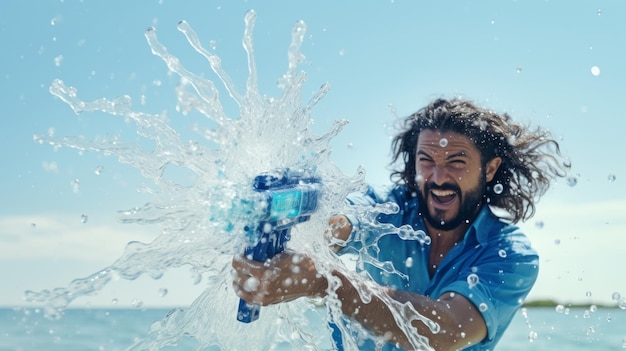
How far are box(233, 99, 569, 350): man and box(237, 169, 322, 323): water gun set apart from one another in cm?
5

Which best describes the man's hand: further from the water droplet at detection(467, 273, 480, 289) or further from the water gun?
the water droplet at detection(467, 273, 480, 289)

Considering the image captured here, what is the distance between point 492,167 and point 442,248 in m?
0.72

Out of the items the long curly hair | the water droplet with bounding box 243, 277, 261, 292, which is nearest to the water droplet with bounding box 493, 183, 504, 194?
the long curly hair

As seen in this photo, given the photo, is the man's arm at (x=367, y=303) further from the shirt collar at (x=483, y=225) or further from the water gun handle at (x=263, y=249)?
the shirt collar at (x=483, y=225)

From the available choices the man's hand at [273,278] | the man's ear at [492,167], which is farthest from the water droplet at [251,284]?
the man's ear at [492,167]

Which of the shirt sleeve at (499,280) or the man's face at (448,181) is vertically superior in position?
the man's face at (448,181)

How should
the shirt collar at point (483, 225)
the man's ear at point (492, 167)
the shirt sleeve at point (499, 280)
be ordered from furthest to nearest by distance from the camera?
the man's ear at point (492, 167) → the shirt collar at point (483, 225) → the shirt sleeve at point (499, 280)

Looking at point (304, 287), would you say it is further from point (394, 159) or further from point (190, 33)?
point (394, 159)

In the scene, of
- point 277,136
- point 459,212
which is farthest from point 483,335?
point 277,136

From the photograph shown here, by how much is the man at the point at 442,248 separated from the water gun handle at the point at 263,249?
0.03 metres

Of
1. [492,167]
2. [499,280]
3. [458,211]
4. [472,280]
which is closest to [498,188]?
[492,167]

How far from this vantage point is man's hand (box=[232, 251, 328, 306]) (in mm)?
2545

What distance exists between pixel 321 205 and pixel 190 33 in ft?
3.10

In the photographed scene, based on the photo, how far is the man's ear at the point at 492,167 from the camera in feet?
15.4
